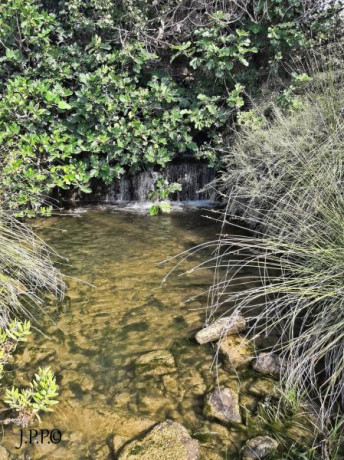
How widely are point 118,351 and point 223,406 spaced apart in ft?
2.95

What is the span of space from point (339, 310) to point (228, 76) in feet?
15.8

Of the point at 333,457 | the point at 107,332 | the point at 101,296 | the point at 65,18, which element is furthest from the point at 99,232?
the point at 333,457

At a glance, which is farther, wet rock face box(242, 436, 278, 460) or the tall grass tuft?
the tall grass tuft

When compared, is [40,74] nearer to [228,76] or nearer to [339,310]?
[228,76]

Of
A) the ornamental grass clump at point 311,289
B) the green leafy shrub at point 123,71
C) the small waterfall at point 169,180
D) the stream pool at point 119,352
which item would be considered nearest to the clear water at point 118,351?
the stream pool at point 119,352

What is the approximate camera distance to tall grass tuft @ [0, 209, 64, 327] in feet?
9.84

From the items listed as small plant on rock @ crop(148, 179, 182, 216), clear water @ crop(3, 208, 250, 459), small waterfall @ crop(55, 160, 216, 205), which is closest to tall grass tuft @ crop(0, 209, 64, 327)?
clear water @ crop(3, 208, 250, 459)

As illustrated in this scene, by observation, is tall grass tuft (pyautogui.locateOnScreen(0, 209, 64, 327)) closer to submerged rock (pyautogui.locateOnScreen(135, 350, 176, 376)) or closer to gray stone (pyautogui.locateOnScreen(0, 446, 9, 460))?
gray stone (pyautogui.locateOnScreen(0, 446, 9, 460))

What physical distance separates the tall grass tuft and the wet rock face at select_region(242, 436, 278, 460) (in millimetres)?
1792

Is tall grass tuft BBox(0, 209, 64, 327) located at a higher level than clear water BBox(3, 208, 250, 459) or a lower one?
higher

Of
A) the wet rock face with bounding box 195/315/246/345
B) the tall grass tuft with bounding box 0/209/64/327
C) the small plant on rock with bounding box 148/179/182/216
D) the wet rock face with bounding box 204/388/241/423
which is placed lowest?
the wet rock face with bounding box 204/388/241/423

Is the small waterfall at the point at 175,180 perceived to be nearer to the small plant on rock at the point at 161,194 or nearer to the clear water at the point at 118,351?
the small plant on rock at the point at 161,194

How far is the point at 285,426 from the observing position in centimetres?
215

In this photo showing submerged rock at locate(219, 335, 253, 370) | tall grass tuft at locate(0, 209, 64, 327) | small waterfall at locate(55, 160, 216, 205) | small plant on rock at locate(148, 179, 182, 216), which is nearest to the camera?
submerged rock at locate(219, 335, 253, 370)
